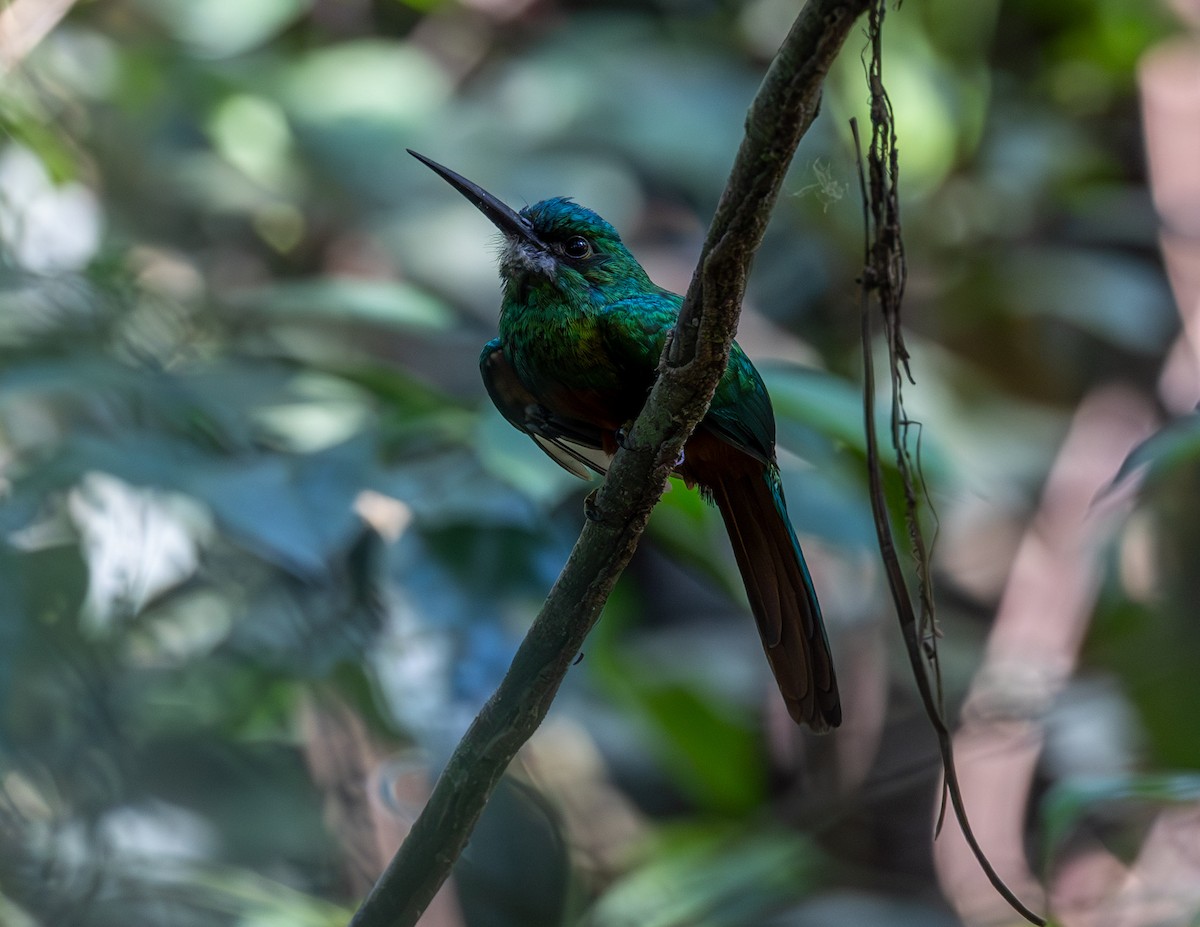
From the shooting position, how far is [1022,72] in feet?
14.1

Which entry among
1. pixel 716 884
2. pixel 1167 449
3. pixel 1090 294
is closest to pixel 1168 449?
pixel 1167 449

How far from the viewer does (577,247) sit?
197 cm

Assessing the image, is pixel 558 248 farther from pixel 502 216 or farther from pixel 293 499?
pixel 293 499

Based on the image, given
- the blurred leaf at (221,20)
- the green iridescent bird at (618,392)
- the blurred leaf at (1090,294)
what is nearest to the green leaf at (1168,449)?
the green iridescent bird at (618,392)

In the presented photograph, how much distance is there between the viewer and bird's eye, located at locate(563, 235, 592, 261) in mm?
1958

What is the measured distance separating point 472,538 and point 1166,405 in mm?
2595

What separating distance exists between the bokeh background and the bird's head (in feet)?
0.90

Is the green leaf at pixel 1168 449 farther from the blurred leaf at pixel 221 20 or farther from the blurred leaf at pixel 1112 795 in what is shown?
the blurred leaf at pixel 221 20

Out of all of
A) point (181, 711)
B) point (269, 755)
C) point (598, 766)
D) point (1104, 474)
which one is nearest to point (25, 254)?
point (181, 711)

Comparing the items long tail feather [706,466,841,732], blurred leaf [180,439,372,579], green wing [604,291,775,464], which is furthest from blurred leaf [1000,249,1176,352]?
blurred leaf [180,439,372,579]

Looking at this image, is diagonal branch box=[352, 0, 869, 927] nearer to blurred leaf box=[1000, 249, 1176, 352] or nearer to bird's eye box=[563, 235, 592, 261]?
bird's eye box=[563, 235, 592, 261]

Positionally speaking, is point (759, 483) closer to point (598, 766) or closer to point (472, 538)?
point (472, 538)

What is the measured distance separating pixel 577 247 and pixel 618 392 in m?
0.33

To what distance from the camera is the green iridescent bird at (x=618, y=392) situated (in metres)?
1.71
